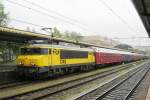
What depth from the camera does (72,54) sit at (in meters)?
29.5

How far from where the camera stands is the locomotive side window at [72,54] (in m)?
26.9

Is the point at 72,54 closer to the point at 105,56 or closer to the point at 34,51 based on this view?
the point at 34,51

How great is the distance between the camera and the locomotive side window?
26.9 meters

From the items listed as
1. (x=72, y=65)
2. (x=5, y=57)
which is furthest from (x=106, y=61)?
(x=72, y=65)

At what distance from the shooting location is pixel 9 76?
24656mm

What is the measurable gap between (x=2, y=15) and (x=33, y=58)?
97.8ft

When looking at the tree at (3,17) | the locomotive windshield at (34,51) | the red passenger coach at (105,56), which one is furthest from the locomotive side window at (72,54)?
the tree at (3,17)

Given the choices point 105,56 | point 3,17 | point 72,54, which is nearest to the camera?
point 72,54

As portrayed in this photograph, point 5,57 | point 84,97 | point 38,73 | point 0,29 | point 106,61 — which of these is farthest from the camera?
point 106,61

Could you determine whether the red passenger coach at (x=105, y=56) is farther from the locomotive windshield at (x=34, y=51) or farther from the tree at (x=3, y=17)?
the locomotive windshield at (x=34, y=51)

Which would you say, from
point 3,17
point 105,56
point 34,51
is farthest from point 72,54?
point 3,17

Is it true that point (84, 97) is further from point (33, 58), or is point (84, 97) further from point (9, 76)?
point (9, 76)

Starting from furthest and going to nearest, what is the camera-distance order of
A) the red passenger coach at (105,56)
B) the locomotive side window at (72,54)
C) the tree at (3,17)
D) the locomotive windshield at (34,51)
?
the tree at (3,17), the red passenger coach at (105,56), the locomotive side window at (72,54), the locomotive windshield at (34,51)

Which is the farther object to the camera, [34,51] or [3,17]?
[3,17]
